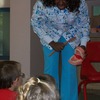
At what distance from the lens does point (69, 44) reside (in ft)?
8.76

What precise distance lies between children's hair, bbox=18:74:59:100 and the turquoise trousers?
1045 mm

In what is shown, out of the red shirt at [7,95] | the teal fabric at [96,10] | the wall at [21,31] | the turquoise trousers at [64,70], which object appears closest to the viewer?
the red shirt at [7,95]

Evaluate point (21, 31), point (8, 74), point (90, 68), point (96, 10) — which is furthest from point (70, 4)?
point (96, 10)

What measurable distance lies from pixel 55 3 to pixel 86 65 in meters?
1.19

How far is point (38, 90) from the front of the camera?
1516mm

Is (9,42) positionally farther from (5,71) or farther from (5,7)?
(5,71)

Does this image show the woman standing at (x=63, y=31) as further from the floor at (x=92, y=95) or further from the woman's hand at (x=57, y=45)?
the floor at (x=92, y=95)

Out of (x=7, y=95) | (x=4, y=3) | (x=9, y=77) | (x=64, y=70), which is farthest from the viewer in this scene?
(x=4, y=3)

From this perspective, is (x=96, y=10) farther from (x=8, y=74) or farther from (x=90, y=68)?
(x=8, y=74)

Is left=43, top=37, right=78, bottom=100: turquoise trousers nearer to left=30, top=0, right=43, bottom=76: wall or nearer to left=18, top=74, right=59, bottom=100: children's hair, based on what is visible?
left=18, top=74, right=59, bottom=100: children's hair

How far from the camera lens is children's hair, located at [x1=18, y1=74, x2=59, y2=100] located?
1.49 metres

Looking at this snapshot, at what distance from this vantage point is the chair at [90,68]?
11.0 ft

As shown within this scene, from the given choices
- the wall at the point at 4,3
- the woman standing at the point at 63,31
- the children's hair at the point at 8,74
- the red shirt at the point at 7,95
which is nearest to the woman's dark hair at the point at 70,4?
the woman standing at the point at 63,31

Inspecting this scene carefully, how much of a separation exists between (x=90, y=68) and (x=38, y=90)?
215cm
